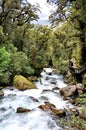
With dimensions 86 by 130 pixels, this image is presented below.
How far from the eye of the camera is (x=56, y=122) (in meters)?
13.8

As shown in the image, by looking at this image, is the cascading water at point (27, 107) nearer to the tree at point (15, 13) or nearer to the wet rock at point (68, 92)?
the wet rock at point (68, 92)

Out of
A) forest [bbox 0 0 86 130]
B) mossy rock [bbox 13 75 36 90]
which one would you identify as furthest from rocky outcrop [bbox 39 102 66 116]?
mossy rock [bbox 13 75 36 90]

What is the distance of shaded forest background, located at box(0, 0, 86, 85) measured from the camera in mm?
22859

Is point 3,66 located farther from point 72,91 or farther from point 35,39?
point 35,39

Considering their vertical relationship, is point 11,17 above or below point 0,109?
above

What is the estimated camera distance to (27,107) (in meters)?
16.9

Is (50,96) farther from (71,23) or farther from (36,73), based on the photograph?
(36,73)

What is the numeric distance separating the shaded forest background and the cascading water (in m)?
3.55

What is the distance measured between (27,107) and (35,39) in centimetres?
2370

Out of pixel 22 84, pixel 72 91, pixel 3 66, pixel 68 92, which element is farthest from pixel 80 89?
pixel 3 66

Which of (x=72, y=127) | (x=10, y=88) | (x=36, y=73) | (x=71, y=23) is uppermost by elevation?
(x=71, y=23)

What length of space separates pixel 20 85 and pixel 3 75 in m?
1.72

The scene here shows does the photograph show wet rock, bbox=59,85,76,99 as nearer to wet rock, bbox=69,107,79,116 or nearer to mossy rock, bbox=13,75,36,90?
mossy rock, bbox=13,75,36,90

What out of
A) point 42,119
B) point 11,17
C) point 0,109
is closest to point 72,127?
point 42,119
